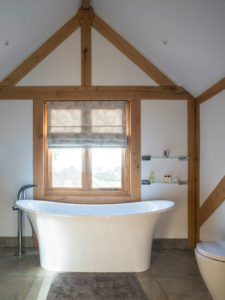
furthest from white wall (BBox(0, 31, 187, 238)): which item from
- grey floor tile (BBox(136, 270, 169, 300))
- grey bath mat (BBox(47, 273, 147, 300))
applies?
grey bath mat (BBox(47, 273, 147, 300))

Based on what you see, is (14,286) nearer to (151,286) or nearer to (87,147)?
(151,286)

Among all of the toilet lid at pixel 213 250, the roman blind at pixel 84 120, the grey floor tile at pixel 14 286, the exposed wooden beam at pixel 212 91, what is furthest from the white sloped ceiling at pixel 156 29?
the grey floor tile at pixel 14 286

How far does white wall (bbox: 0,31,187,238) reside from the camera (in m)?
3.24

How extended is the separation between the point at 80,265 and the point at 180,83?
2619 mm

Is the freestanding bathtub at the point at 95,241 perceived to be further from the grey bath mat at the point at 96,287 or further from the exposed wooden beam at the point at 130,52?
the exposed wooden beam at the point at 130,52

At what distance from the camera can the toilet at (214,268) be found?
1823mm

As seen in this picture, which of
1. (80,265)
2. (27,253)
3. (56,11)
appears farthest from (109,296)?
(56,11)

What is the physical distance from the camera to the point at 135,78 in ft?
10.8

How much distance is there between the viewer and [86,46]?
3295mm

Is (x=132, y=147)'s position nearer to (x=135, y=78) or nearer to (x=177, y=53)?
(x=135, y=78)

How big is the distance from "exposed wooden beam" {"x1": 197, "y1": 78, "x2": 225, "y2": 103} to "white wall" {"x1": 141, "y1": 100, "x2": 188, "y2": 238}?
0.81 ft

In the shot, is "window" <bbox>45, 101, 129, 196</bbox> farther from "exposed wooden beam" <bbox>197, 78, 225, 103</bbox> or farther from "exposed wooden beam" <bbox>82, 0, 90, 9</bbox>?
"exposed wooden beam" <bbox>82, 0, 90, 9</bbox>

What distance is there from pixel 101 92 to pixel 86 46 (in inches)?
27.0

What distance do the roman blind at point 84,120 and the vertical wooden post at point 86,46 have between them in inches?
14.1
